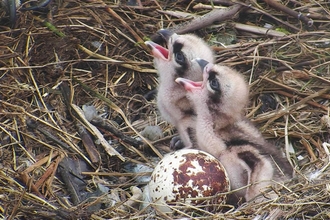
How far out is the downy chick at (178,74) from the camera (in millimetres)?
5445

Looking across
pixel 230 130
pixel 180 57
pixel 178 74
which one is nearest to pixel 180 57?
pixel 180 57

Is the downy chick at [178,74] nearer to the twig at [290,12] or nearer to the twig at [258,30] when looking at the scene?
the twig at [258,30]

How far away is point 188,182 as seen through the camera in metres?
4.62

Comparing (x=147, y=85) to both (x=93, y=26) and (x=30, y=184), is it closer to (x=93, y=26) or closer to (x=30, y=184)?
(x=93, y=26)

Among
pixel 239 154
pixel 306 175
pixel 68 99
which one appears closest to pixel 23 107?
pixel 68 99

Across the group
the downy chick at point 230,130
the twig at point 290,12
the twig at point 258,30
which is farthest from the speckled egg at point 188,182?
the twig at point 290,12

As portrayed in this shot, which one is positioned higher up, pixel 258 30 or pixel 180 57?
pixel 180 57

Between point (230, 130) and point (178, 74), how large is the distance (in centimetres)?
62

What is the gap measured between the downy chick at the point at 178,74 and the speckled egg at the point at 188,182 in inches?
24.3

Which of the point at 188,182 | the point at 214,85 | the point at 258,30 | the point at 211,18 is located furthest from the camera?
the point at 211,18

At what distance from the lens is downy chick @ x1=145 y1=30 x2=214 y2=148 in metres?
5.45

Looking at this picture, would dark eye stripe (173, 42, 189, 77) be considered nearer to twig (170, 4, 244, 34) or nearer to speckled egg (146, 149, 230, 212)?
speckled egg (146, 149, 230, 212)

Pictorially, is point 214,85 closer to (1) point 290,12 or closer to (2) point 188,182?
(2) point 188,182

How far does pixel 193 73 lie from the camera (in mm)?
5504
